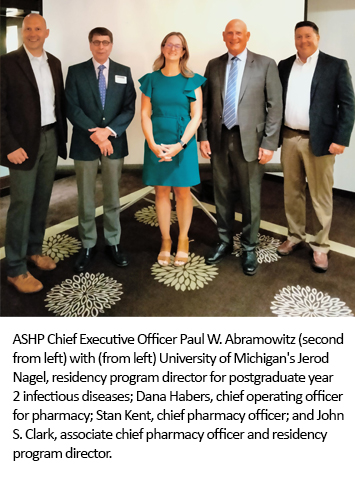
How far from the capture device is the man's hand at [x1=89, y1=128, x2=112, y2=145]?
7.49 ft

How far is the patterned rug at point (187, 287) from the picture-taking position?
2141mm

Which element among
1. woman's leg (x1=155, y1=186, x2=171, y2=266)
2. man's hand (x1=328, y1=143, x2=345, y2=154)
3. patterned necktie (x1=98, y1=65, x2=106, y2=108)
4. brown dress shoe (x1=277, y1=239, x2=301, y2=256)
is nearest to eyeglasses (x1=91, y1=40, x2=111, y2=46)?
patterned necktie (x1=98, y1=65, x2=106, y2=108)

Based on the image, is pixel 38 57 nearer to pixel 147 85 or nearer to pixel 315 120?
pixel 147 85

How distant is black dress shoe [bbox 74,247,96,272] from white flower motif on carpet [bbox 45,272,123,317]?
5 centimetres

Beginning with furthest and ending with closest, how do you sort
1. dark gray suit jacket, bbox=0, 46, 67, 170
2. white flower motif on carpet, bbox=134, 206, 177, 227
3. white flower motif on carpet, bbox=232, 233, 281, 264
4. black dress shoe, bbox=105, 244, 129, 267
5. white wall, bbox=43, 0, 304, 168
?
white flower motif on carpet, bbox=134, 206, 177, 227, white flower motif on carpet, bbox=232, 233, 281, 264, black dress shoe, bbox=105, 244, 129, 267, white wall, bbox=43, 0, 304, 168, dark gray suit jacket, bbox=0, 46, 67, 170

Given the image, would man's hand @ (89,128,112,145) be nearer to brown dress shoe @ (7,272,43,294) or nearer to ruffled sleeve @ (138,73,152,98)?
ruffled sleeve @ (138,73,152,98)

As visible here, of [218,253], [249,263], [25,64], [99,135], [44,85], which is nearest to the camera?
[25,64]

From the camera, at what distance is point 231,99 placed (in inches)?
89.7

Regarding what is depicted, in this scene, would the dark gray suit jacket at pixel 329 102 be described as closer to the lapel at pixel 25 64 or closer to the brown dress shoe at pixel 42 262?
the lapel at pixel 25 64

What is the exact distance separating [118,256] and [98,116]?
0.86 m

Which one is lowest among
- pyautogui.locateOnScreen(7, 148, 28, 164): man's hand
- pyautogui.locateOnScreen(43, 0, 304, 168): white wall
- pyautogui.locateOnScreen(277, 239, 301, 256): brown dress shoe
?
pyautogui.locateOnScreen(277, 239, 301, 256): brown dress shoe

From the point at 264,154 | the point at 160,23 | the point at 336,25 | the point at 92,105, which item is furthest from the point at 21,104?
the point at 336,25
